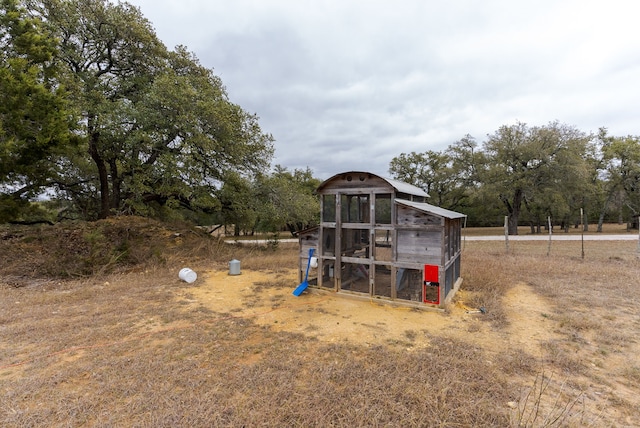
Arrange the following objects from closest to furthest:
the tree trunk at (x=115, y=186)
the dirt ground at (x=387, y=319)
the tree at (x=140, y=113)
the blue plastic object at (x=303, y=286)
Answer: the dirt ground at (x=387, y=319)
the blue plastic object at (x=303, y=286)
the tree at (x=140, y=113)
the tree trunk at (x=115, y=186)

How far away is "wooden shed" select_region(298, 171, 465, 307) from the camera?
21.5 feet

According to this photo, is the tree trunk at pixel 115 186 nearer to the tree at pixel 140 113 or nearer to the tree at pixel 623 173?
the tree at pixel 140 113

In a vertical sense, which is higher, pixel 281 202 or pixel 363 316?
pixel 281 202

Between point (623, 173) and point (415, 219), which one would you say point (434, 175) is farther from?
point (415, 219)

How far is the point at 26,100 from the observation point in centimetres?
866

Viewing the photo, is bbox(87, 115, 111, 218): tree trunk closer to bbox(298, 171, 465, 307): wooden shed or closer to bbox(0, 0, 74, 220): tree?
bbox(0, 0, 74, 220): tree

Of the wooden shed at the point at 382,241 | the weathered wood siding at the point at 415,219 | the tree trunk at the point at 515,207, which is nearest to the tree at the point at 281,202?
the wooden shed at the point at 382,241

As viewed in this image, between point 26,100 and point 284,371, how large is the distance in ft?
36.8

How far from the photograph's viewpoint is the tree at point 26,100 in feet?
28.0

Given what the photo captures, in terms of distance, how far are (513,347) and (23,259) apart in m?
14.5

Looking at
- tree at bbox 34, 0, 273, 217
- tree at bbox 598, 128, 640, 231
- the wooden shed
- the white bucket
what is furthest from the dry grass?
tree at bbox 598, 128, 640, 231

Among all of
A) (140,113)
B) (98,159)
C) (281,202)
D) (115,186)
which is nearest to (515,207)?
(281,202)

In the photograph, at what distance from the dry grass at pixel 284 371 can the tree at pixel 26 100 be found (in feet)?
17.2

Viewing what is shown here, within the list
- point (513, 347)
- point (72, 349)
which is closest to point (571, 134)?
point (513, 347)
